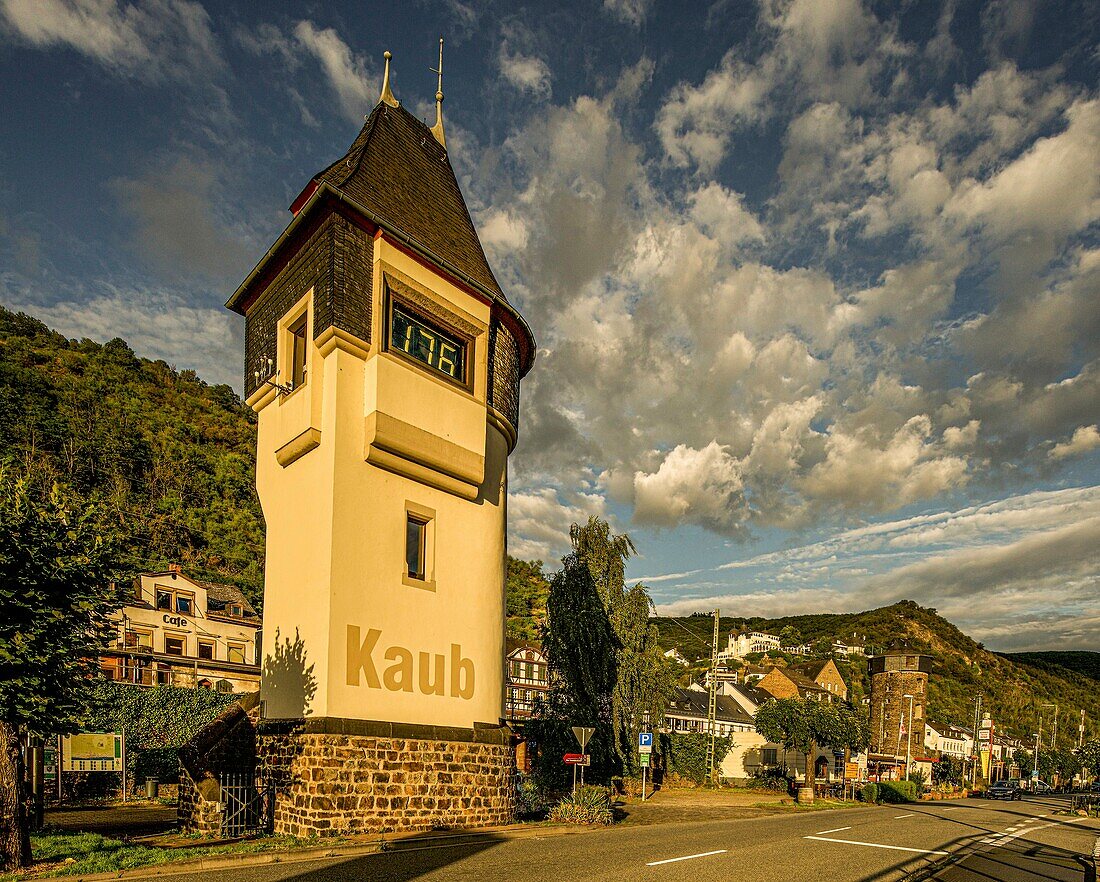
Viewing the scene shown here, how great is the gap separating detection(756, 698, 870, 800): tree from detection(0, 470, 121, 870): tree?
42.1 m

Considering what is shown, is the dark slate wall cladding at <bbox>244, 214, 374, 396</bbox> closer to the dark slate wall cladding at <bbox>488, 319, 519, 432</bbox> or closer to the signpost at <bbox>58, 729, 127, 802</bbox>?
the dark slate wall cladding at <bbox>488, 319, 519, 432</bbox>

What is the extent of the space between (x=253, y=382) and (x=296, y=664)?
766cm

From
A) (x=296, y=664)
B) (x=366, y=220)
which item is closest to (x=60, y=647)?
(x=296, y=664)

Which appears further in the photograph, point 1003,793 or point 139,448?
point 139,448

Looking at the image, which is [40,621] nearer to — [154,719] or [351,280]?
[351,280]

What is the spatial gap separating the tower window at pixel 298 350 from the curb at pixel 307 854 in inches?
385

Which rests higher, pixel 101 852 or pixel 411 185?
pixel 411 185

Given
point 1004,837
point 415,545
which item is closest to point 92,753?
point 415,545

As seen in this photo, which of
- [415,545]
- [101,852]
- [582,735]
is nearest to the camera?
[101,852]

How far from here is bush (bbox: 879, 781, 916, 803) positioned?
45.7 metres

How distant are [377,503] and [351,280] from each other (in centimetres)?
506

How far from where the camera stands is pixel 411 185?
19.3 metres

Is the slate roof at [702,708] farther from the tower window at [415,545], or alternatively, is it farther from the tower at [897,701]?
the tower window at [415,545]

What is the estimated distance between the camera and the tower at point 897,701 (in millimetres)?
74000
